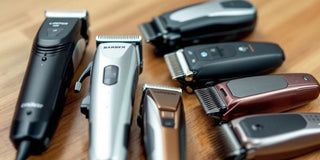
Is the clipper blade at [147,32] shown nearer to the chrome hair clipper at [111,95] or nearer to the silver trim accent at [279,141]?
the chrome hair clipper at [111,95]

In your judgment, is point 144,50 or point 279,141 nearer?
point 279,141

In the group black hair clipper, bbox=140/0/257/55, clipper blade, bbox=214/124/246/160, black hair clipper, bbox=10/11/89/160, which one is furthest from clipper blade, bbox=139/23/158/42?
clipper blade, bbox=214/124/246/160

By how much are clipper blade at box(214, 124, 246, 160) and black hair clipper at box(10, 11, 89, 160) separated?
0.22 metres

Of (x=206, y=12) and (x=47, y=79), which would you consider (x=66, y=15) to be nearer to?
(x=47, y=79)

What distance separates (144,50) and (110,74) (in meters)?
0.18

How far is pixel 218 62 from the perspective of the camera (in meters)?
0.57

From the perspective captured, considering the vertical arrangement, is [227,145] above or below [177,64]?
below

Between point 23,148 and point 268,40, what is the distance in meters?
0.48

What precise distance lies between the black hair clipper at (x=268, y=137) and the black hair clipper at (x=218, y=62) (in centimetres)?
11

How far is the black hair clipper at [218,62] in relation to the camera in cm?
57

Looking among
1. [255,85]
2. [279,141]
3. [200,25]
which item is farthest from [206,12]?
[279,141]

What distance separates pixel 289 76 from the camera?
56cm

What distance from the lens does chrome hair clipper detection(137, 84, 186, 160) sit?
17.6 inches

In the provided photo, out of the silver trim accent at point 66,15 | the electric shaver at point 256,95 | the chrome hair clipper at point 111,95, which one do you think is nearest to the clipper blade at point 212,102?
the electric shaver at point 256,95
